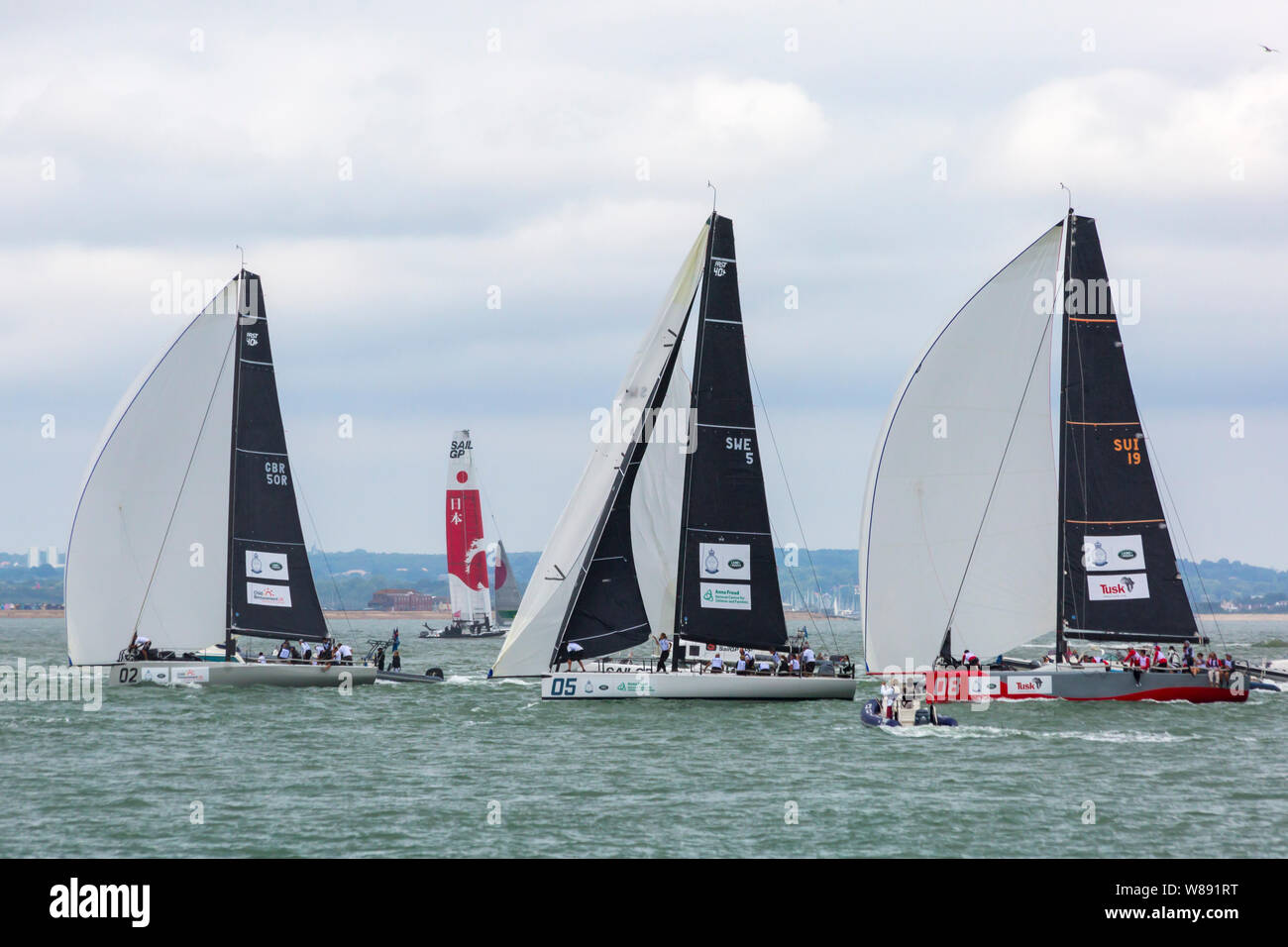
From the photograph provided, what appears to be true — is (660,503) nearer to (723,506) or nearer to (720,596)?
(723,506)

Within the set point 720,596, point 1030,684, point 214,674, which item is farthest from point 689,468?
point 214,674

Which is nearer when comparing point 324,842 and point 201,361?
point 324,842

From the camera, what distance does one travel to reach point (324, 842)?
72.5 ft

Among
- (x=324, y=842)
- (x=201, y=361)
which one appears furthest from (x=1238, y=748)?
(x=201, y=361)

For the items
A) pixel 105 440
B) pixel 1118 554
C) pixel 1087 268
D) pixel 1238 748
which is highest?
pixel 1087 268

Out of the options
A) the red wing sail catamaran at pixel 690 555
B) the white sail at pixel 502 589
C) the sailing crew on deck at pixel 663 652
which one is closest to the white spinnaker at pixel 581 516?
the red wing sail catamaran at pixel 690 555

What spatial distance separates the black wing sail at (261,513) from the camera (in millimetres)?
44156

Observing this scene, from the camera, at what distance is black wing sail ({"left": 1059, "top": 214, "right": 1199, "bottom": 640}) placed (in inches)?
1575

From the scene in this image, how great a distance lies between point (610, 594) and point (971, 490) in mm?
9956

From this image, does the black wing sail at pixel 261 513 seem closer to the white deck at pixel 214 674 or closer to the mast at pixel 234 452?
the mast at pixel 234 452

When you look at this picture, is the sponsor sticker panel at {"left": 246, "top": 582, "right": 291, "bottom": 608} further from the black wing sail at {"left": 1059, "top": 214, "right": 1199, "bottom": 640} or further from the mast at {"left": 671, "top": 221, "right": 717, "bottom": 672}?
the black wing sail at {"left": 1059, "top": 214, "right": 1199, "bottom": 640}

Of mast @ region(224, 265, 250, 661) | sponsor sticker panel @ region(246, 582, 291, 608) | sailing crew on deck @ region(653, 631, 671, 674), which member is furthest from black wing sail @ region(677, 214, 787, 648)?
mast @ region(224, 265, 250, 661)
